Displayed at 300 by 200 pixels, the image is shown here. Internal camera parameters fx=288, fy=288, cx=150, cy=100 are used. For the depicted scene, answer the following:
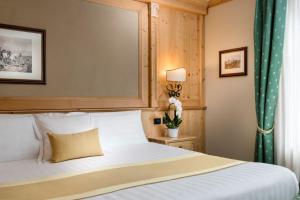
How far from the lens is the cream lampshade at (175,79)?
12.4ft

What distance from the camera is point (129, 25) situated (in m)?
3.66

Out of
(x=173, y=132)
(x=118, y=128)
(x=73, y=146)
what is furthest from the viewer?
(x=173, y=132)

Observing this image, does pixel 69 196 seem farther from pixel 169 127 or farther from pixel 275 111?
pixel 275 111

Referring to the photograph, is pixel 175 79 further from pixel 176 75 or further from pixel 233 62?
pixel 233 62

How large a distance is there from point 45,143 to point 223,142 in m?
2.55

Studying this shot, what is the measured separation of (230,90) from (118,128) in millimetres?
1760

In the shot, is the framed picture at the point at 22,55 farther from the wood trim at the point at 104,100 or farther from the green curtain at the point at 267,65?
the green curtain at the point at 267,65

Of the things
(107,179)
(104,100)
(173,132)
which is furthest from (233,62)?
(107,179)

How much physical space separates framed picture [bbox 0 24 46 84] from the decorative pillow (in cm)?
79

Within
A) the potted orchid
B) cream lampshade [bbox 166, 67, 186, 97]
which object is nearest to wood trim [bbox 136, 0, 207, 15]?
cream lampshade [bbox 166, 67, 186, 97]

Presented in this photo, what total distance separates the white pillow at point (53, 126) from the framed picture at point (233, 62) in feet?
7.04

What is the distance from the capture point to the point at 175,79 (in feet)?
12.4

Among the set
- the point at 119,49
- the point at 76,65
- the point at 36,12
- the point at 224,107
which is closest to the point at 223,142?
the point at 224,107

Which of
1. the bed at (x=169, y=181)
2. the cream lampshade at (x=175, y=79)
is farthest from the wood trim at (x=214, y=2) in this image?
the bed at (x=169, y=181)
